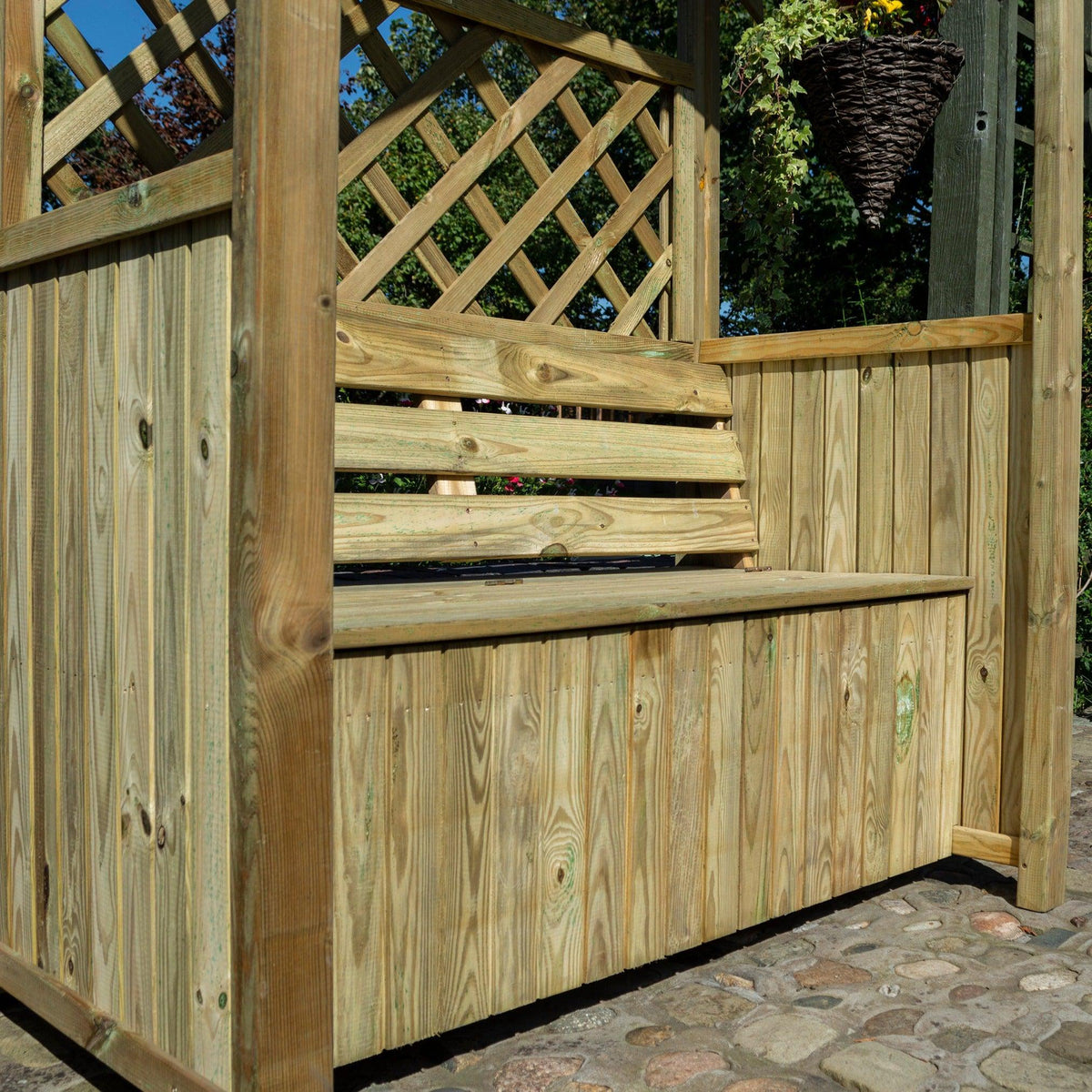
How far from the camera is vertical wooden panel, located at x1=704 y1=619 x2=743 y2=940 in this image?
276 cm

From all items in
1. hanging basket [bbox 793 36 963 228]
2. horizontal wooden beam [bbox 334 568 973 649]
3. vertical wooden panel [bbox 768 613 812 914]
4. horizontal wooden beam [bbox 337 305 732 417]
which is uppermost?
hanging basket [bbox 793 36 963 228]

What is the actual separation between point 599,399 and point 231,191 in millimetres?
1916

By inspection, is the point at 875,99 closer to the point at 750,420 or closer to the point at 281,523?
the point at 750,420

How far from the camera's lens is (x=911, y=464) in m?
3.59

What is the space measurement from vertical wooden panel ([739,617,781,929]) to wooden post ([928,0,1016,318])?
72.0 inches

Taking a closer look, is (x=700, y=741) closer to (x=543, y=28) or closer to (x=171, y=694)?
(x=171, y=694)

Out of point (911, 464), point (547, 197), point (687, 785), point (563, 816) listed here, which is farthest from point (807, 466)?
point (563, 816)

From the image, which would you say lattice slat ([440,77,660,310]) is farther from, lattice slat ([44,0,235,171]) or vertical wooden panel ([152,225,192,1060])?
vertical wooden panel ([152,225,192,1060])

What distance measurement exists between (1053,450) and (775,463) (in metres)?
0.88

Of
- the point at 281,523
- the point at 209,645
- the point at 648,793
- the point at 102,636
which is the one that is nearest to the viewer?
the point at 281,523

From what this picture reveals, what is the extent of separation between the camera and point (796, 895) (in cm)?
301

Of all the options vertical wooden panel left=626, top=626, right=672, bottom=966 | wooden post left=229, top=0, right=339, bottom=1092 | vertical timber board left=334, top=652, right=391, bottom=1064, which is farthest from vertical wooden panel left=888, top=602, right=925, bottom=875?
wooden post left=229, top=0, right=339, bottom=1092

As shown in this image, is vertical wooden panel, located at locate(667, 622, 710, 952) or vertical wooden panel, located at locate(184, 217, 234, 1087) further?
vertical wooden panel, located at locate(667, 622, 710, 952)

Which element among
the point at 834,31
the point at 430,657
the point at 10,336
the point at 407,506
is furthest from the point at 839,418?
the point at 10,336
